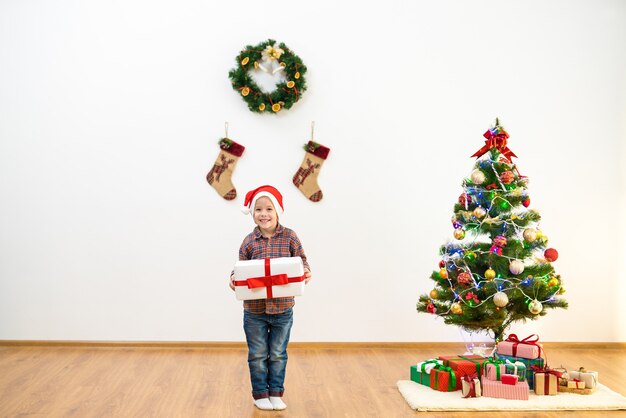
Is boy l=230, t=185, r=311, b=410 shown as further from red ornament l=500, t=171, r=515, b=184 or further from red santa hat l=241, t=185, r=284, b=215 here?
red ornament l=500, t=171, r=515, b=184

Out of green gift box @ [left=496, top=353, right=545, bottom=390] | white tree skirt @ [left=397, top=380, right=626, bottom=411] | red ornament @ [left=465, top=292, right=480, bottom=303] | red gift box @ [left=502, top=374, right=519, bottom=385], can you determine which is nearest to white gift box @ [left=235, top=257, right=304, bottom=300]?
white tree skirt @ [left=397, top=380, right=626, bottom=411]

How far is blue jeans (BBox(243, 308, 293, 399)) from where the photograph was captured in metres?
3.96

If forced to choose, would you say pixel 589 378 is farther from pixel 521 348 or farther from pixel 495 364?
pixel 495 364

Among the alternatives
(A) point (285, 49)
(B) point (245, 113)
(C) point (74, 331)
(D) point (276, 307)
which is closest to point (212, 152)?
(B) point (245, 113)

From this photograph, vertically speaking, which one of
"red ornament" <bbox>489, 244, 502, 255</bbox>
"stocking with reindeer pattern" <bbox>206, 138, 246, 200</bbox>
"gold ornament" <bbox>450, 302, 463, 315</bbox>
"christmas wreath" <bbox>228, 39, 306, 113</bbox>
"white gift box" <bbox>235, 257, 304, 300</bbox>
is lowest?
"gold ornament" <bbox>450, 302, 463, 315</bbox>

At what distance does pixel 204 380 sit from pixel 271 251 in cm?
106

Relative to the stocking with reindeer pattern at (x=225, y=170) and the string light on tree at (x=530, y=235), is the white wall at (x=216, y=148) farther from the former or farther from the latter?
the string light on tree at (x=530, y=235)

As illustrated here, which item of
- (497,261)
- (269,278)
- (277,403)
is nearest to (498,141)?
(497,261)

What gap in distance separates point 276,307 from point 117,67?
8.49ft

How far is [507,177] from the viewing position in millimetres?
4430

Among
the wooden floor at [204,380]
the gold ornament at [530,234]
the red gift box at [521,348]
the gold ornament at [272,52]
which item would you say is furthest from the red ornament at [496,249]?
the gold ornament at [272,52]

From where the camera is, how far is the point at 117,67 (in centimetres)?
562

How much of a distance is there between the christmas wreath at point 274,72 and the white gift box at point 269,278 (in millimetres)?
1932

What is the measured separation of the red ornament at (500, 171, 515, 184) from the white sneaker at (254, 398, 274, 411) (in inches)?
70.9
